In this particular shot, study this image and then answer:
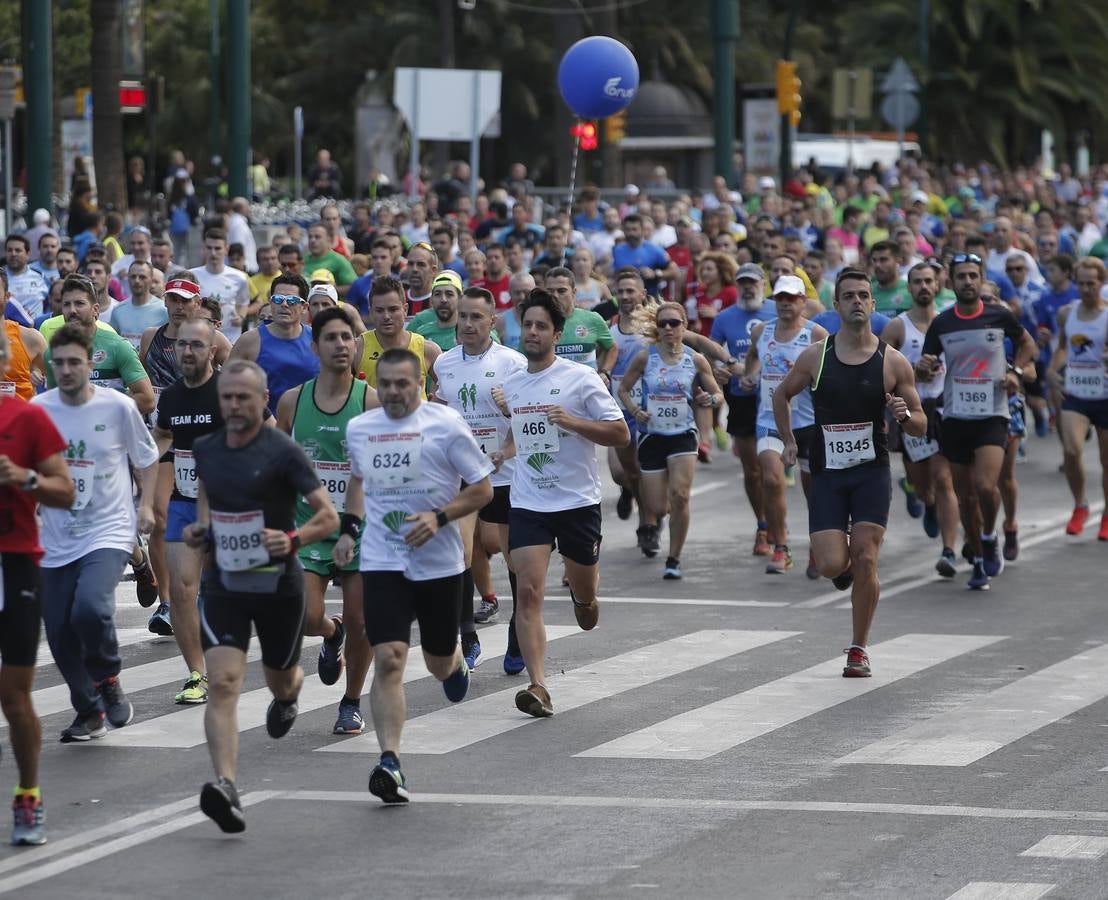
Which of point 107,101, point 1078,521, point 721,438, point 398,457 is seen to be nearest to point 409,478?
point 398,457

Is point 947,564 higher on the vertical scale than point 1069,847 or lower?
lower

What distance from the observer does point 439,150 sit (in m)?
53.0

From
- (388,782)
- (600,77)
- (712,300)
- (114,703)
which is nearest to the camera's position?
(388,782)

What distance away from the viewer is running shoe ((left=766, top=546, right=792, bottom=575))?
15.6 meters

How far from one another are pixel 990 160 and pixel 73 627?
175 ft

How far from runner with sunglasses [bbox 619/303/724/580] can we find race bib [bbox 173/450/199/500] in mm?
4588

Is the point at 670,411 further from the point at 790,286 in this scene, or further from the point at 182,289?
the point at 182,289

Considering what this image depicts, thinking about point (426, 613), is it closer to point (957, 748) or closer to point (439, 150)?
point (957, 748)

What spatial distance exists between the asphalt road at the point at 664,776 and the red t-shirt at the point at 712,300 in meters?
5.79

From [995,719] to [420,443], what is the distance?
3077 mm

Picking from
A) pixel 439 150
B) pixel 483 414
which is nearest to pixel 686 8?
pixel 439 150

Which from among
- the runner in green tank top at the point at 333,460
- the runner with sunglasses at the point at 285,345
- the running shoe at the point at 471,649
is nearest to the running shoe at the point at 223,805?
the runner in green tank top at the point at 333,460

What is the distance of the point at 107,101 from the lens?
32406 mm

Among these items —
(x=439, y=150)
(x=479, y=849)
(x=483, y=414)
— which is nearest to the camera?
(x=479, y=849)
